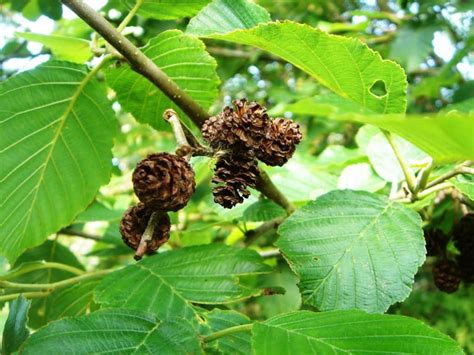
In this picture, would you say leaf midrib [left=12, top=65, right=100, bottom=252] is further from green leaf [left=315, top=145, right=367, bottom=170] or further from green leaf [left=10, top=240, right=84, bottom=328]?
green leaf [left=315, top=145, right=367, bottom=170]

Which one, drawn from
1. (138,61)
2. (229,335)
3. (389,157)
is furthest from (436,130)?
(389,157)

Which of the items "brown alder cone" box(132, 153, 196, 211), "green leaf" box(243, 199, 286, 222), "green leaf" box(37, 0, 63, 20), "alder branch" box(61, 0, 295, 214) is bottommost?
"green leaf" box(243, 199, 286, 222)

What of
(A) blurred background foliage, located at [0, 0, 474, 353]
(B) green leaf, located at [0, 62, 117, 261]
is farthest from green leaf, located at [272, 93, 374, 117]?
(B) green leaf, located at [0, 62, 117, 261]

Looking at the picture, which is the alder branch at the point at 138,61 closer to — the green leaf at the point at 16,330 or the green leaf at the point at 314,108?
the green leaf at the point at 314,108

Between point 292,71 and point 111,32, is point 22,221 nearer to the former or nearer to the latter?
point 111,32

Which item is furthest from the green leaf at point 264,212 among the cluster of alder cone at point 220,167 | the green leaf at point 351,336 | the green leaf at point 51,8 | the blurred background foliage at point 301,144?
the green leaf at point 51,8
